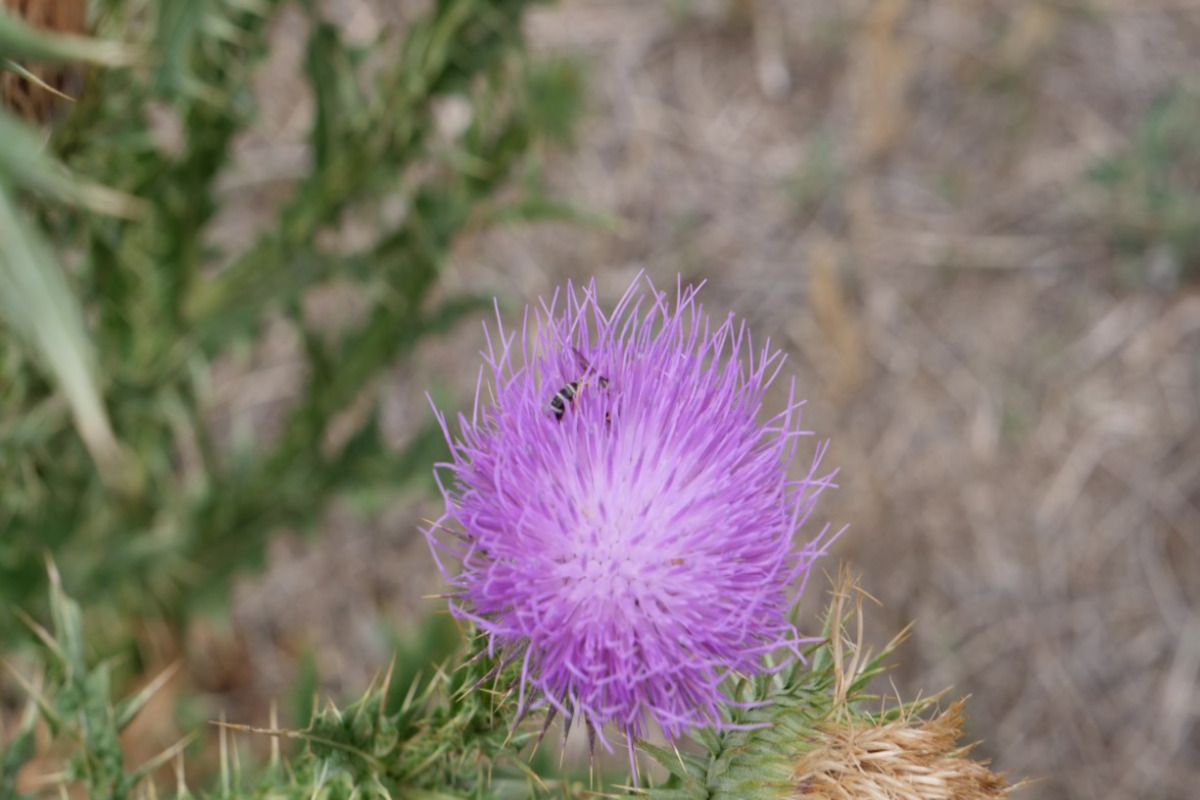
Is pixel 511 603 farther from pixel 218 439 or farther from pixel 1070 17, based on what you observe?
pixel 1070 17

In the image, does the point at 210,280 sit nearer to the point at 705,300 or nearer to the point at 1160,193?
the point at 705,300

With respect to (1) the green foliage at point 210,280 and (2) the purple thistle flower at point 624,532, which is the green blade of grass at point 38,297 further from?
(1) the green foliage at point 210,280

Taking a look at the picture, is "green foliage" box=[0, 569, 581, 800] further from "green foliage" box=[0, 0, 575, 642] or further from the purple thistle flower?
"green foliage" box=[0, 0, 575, 642]

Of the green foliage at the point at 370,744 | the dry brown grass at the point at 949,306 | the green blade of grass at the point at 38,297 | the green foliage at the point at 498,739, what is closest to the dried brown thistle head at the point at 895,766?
the green foliage at the point at 498,739

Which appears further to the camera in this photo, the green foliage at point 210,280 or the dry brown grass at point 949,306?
the dry brown grass at point 949,306

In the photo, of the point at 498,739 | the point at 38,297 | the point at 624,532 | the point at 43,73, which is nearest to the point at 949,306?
the point at 624,532

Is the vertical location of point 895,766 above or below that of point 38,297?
below
